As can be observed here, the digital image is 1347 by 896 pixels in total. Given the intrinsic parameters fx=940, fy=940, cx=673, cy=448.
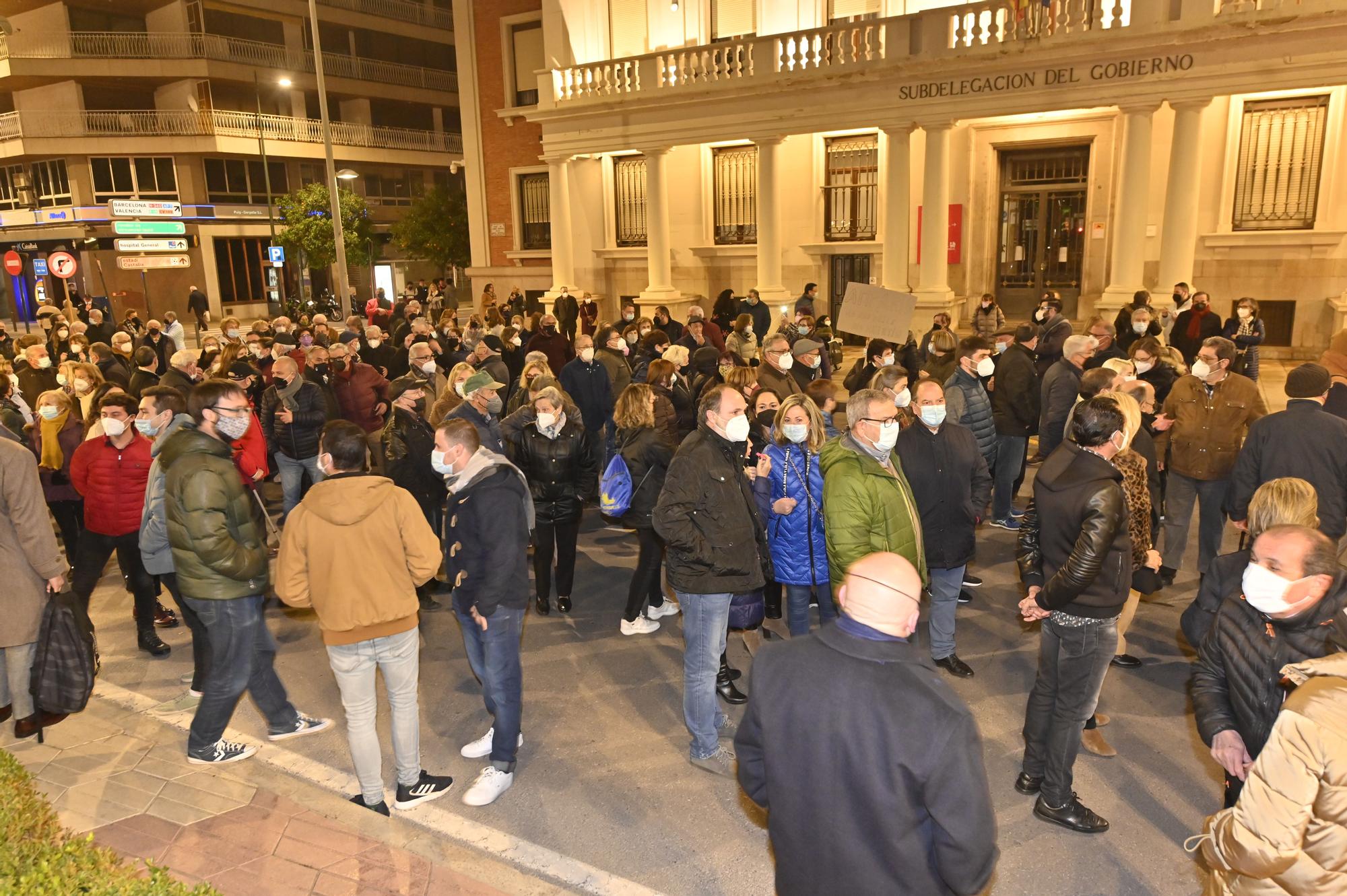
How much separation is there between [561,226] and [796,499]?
1942 cm

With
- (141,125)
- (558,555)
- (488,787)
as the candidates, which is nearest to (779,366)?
(558,555)

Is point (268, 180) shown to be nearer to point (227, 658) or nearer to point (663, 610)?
point (663, 610)

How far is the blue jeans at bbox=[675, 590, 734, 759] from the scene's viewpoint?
5.20m

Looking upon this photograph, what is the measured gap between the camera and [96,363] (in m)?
10.3

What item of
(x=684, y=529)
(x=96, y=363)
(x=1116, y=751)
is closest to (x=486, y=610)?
(x=684, y=529)

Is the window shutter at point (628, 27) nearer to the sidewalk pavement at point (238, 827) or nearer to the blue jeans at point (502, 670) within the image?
the blue jeans at point (502, 670)

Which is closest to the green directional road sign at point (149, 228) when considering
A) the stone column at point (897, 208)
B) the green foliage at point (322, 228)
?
the green foliage at point (322, 228)

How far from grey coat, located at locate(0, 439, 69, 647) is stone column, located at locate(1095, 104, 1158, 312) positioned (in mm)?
16569

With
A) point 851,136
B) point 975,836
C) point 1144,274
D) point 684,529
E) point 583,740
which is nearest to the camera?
point 975,836

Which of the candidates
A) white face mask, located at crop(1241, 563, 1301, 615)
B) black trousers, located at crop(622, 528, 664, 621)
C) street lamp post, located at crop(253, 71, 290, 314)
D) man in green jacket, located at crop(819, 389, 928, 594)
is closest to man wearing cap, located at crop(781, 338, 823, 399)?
black trousers, located at crop(622, 528, 664, 621)

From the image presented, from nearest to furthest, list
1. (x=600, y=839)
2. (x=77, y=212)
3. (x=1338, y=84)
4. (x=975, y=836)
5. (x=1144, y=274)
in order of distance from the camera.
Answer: (x=975, y=836) < (x=600, y=839) < (x=1338, y=84) < (x=1144, y=274) < (x=77, y=212)

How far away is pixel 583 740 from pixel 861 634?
3.33 metres

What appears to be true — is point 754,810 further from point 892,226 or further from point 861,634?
point 892,226

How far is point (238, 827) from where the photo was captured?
4.67 metres
